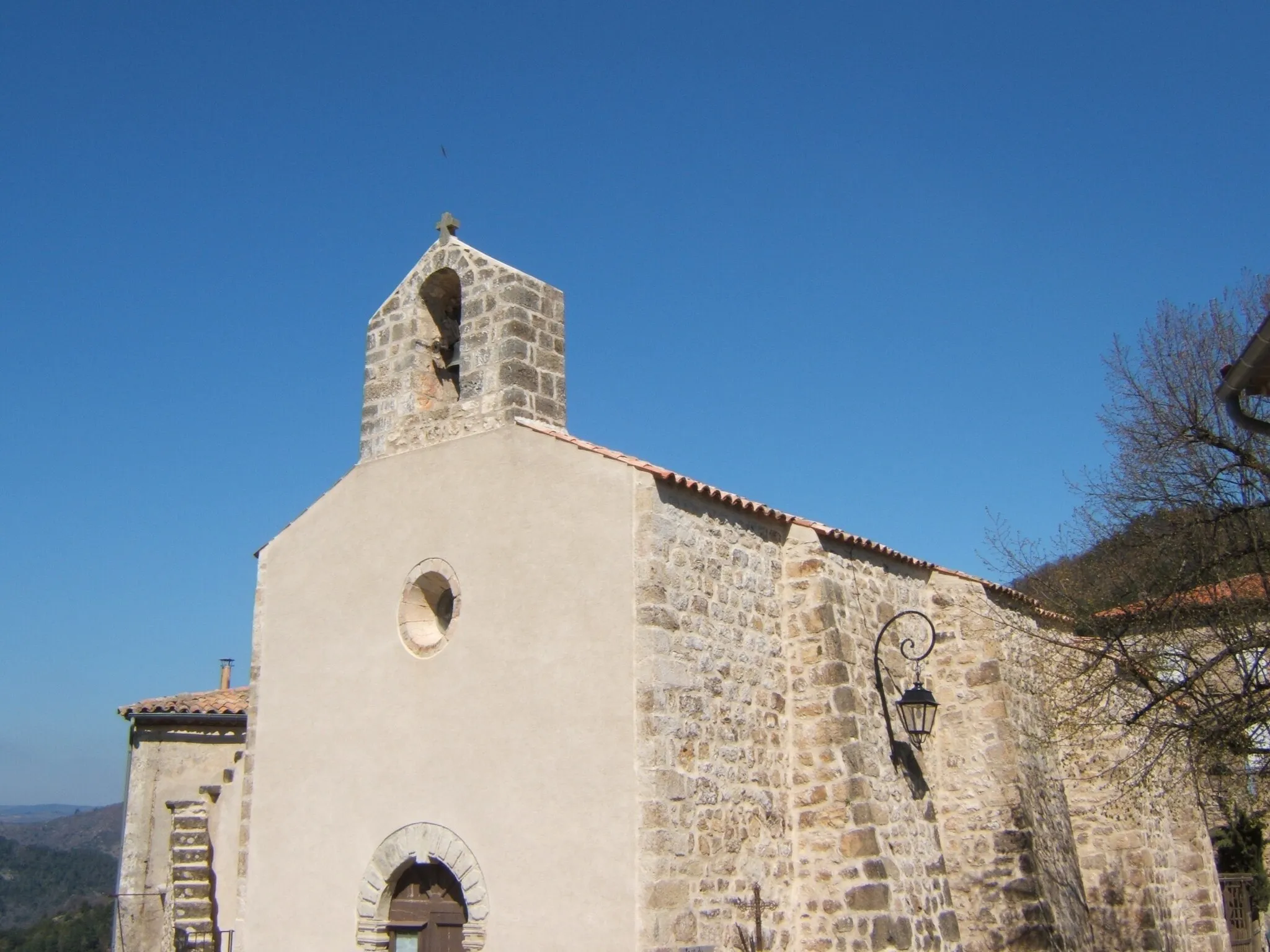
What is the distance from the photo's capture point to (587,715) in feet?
30.8

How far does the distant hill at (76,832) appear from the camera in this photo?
115 meters

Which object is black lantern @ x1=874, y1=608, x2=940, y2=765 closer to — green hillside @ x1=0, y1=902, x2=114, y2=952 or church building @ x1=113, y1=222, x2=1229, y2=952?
church building @ x1=113, y1=222, x2=1229, y2=952

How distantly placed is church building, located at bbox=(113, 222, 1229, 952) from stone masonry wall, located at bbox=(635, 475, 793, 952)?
28 millimetres

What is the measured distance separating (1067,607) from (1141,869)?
3.97 meters

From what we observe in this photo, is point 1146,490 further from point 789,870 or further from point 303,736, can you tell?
point 303,736

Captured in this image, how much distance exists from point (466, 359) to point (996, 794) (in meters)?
7.10

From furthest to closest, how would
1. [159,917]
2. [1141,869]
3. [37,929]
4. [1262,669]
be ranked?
[37,929] → [159,917] → [1141,869] → [1262,669]

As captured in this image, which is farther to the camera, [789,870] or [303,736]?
[303,736]

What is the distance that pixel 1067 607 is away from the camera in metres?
12.5

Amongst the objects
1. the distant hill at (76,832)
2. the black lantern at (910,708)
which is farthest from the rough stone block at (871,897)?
the distant hill at (76,832)

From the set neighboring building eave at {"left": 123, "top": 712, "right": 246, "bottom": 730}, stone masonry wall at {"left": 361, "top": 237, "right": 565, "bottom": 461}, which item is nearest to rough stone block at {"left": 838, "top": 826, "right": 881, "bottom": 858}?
stone masonry wall at {"left": 361, "top": 237, "right": 565, "bottom": 461}

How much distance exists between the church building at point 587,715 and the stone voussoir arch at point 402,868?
0.09 feet

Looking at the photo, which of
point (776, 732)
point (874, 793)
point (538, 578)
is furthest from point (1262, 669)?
point (538, 578)

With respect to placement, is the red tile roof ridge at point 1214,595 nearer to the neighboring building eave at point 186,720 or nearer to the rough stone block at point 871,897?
the rough stone block at point 871,897
